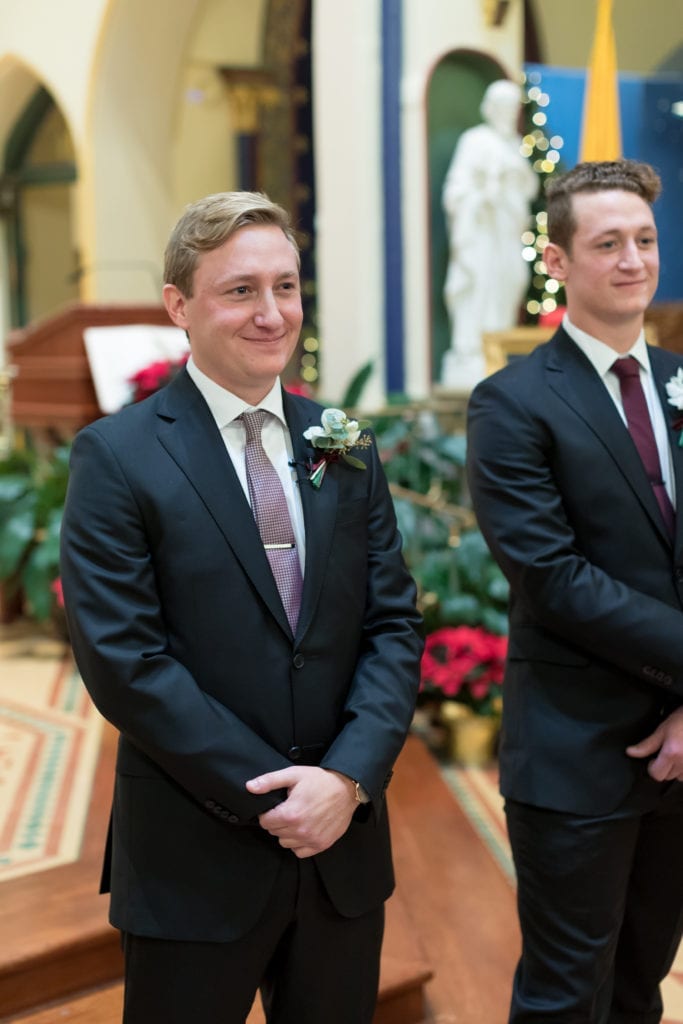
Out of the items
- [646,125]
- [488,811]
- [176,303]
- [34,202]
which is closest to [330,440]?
[176,303]

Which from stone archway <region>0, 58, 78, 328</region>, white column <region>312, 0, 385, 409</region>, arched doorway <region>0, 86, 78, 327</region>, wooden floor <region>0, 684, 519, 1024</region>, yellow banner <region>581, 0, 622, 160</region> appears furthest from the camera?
arched doorway <region>0, 86, 78, 327</region>

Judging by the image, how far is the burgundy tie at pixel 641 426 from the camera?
2068 mm

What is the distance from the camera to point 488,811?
3830 millimetres

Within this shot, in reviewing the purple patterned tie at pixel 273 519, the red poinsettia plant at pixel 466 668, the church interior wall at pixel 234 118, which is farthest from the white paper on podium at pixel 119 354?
the purple patterned tie at pixel 273 519

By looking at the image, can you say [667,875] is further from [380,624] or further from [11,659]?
[11,659]

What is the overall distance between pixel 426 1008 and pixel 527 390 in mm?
1554

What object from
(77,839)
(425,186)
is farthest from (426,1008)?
(425,186)

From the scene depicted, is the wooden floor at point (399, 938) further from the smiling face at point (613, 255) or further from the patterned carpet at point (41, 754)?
the smiling face at point (613, 255)

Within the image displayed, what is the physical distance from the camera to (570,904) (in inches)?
80.1

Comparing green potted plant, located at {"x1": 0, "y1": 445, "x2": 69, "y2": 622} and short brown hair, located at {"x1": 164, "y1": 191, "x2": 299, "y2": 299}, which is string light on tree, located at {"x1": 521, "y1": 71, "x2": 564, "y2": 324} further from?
short brown hair, located at {"x1": 164, "y1": 191, "x2": 299, "y2": 299}

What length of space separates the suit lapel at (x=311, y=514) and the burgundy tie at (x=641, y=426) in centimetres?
61

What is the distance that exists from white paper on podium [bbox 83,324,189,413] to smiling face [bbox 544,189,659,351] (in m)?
3.65

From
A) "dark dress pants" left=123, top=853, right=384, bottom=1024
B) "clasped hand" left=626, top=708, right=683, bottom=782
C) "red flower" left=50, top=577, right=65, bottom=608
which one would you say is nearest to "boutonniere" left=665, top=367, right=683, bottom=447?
"clasped hand" left=626, top=708, right=683, bottom=782

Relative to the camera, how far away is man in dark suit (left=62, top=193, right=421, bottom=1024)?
163cm
